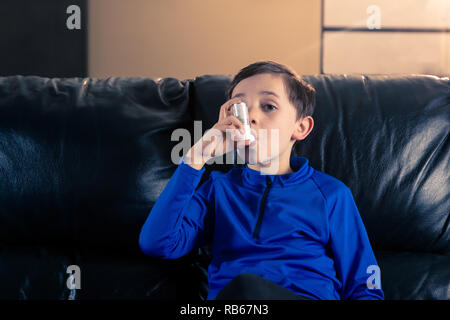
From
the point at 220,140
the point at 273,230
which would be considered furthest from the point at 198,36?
the point at 273,230

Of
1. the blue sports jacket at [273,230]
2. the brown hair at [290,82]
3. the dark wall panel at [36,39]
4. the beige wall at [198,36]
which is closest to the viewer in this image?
the blue sports jacket at [273,230]

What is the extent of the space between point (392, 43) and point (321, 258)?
2.73 meters

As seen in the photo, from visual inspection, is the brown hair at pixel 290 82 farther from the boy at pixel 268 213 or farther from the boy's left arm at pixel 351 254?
the boy's left arm at pixel 351 254

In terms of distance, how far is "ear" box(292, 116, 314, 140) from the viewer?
1.03 meters

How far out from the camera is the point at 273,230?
35.6 inches

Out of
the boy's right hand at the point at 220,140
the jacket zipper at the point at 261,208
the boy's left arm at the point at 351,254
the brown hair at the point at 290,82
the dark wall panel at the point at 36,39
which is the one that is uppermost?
the dark wall panel at the point at 36,39


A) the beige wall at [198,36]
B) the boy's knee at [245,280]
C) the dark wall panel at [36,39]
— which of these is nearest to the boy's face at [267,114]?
the boy's knee at [245,280]

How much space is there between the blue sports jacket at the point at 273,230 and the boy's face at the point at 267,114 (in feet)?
0.25

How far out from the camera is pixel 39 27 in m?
2.56

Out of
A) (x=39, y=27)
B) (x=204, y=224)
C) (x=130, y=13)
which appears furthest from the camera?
(x=130, y=13)

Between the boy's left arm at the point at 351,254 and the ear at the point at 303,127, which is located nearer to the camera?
the boy's left arm at the point at 351,254

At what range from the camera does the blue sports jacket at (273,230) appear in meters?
0.86
